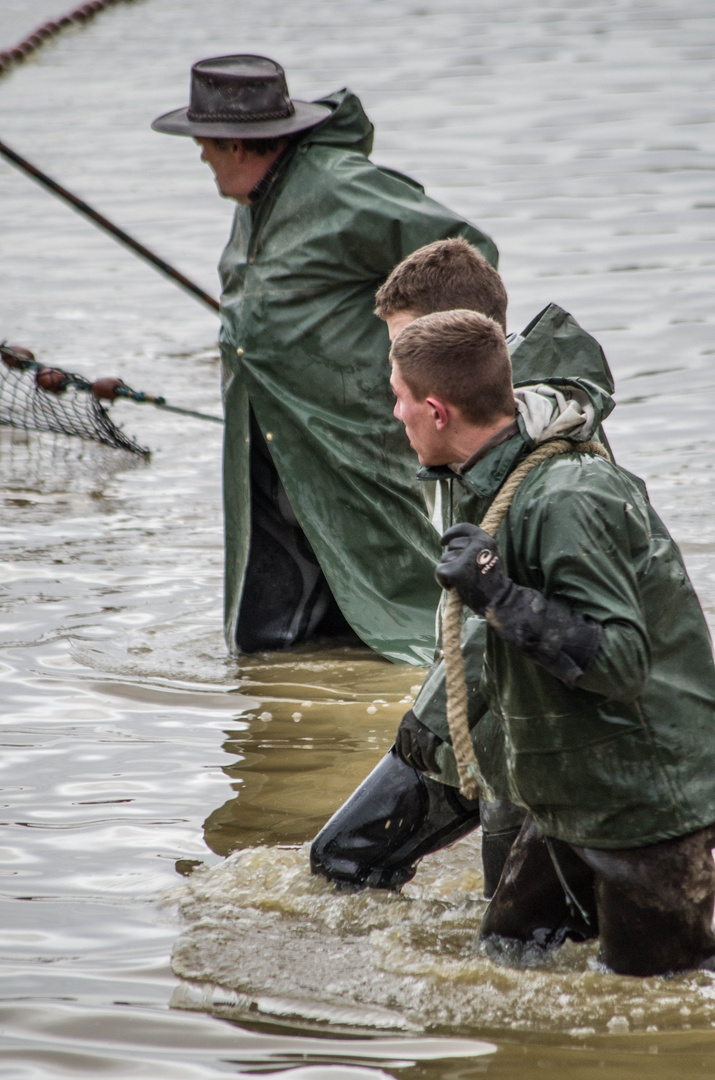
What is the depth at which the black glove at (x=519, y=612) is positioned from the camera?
2.77 metres

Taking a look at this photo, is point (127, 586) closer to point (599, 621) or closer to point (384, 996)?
point (384, 996)

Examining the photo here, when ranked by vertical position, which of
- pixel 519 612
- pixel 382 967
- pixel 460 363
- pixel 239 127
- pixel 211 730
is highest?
pixel 239 127

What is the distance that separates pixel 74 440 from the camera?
9.70m

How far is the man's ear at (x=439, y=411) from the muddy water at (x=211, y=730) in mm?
1184

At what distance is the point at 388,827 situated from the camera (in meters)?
3.66

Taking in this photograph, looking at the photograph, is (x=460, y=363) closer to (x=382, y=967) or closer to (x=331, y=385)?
(x=382, y=967)

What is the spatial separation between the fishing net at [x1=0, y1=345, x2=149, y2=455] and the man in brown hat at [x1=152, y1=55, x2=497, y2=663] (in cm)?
292

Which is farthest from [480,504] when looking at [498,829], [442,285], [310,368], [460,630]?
[310,368]

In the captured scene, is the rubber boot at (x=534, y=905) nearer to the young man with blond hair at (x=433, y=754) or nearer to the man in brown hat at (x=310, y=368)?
the young man with blond hair at (x=433, y=754)

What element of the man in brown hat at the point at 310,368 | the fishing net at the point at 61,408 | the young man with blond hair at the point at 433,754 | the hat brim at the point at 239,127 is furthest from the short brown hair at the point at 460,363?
the fishing net at the point at 61,408

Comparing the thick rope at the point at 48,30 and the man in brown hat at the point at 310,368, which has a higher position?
the man in brown hat at the point at 310,368

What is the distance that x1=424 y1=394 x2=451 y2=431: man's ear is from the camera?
119 inches

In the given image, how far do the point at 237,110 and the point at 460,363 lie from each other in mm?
2501

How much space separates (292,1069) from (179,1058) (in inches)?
9.4
